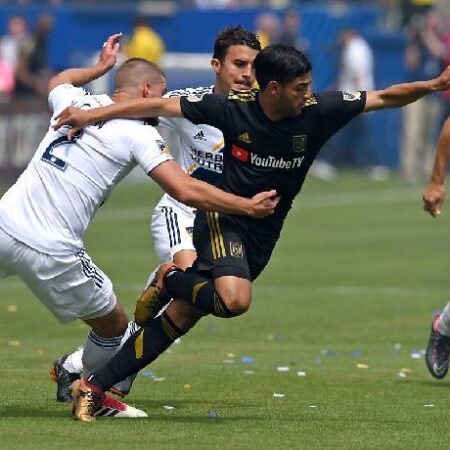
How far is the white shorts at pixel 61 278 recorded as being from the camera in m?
9.62

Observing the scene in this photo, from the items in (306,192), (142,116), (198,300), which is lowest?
(306,192)

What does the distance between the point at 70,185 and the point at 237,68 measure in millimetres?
2327

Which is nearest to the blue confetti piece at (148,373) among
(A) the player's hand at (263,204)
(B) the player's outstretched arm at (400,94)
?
(B) the player's outstretched arm at (400,94)

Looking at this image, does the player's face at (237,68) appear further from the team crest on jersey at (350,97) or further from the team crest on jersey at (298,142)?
the team crest on jersey at (298,142)

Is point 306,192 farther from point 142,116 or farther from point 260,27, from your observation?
point 142,116

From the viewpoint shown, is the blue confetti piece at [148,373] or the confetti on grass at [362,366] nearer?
the blue confetti piece at [148,373]

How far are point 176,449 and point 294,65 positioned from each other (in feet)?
7.82

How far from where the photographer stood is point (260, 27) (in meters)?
34.5

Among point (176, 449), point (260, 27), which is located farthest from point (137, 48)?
point (176, 449)

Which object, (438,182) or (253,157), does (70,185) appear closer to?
(253,157)

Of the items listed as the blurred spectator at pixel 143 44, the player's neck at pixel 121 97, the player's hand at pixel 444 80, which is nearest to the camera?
the player's neck at pixel 121 97

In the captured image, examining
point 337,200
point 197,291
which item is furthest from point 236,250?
point 337,200

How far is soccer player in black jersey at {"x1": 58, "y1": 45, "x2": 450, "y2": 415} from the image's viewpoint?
9.64m

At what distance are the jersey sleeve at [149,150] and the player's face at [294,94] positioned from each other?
30.2 inches
